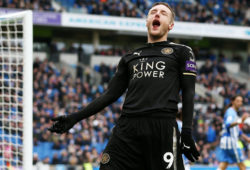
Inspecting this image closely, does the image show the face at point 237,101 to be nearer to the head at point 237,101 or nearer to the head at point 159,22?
the head at point 237,101

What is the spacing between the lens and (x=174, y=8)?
87.4 ft

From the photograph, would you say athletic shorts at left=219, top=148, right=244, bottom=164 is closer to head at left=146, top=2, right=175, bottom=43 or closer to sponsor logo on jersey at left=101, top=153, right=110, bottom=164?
head at left=146, top=2, right=175, bottom=43

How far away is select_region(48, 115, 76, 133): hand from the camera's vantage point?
14.3 ft

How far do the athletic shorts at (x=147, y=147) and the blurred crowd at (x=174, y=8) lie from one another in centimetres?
1907

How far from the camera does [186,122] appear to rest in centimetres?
402

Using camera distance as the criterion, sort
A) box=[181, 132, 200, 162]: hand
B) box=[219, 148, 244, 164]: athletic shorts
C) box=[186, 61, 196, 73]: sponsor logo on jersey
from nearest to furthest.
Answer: box=[181, 132, 200, 162]: hand, box=[186, 61, 196, 73]: sponsor logo on jersey, box=[219, 148, 244, 164]: athletic shorts

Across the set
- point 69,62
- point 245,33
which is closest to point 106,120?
point 69,62

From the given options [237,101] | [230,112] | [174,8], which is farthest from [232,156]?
[174,8]

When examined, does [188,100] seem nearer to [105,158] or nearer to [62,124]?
[105,158]

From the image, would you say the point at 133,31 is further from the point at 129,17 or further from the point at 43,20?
the point at 43,20

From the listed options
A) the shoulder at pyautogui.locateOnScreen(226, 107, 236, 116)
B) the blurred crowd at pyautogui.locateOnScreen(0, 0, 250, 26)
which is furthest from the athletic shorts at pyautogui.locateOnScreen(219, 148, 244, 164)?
the blurred crowd at pyautogui.locateOnScreen(0, 0, 250, 26)

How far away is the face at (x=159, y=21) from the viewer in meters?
4.30

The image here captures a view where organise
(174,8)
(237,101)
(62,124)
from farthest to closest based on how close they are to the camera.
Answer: (174,8)
(237,101)
(62,124)

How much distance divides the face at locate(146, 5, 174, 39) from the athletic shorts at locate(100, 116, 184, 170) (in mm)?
763
